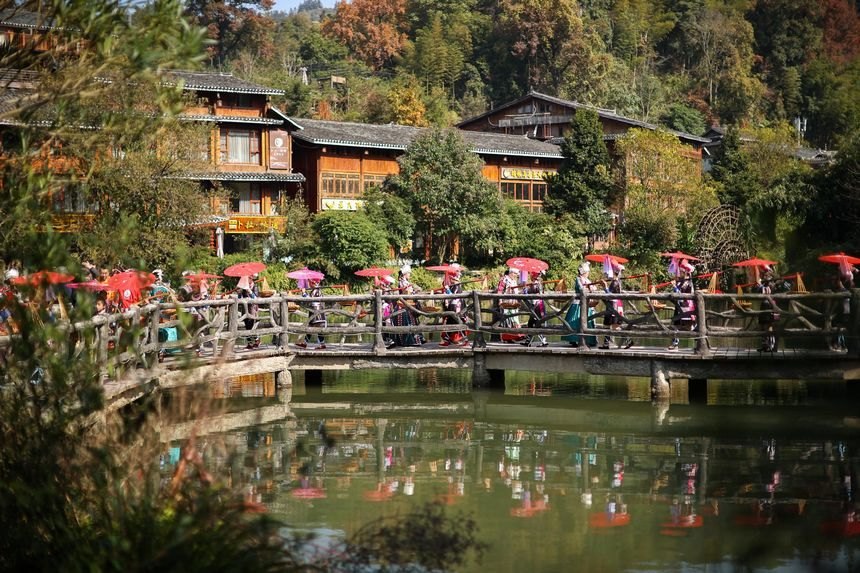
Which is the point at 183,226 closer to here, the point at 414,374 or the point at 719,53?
the point at 414,374

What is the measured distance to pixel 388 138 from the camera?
4475cm

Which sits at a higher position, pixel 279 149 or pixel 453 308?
pixel 279 149

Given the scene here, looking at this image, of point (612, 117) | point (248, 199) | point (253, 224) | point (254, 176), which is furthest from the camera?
point (612, 117)

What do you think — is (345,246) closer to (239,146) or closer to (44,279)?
(239,146)

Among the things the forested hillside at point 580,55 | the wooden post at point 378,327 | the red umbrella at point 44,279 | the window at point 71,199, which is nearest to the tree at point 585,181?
the forested hillside at point 580,55

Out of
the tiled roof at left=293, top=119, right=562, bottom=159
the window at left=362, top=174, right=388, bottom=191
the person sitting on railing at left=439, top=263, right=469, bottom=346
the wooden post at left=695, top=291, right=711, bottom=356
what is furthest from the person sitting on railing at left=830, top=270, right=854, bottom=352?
the window at left=362, top=174, right=388, bottom=191

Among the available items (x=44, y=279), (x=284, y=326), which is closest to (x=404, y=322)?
(x=284, y=326)

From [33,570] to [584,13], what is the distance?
7882 centimetres

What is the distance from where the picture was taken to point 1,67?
332 inches

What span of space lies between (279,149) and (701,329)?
27597 millimetres

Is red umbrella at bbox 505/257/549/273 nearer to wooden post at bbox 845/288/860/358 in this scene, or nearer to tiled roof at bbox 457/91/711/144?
wooden post at bbox 845/288/860/358

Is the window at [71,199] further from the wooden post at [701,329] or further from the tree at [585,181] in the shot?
the tree at [585,181]

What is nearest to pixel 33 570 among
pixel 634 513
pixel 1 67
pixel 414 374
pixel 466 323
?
pixel 1 67

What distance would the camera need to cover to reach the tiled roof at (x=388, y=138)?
43188mm
